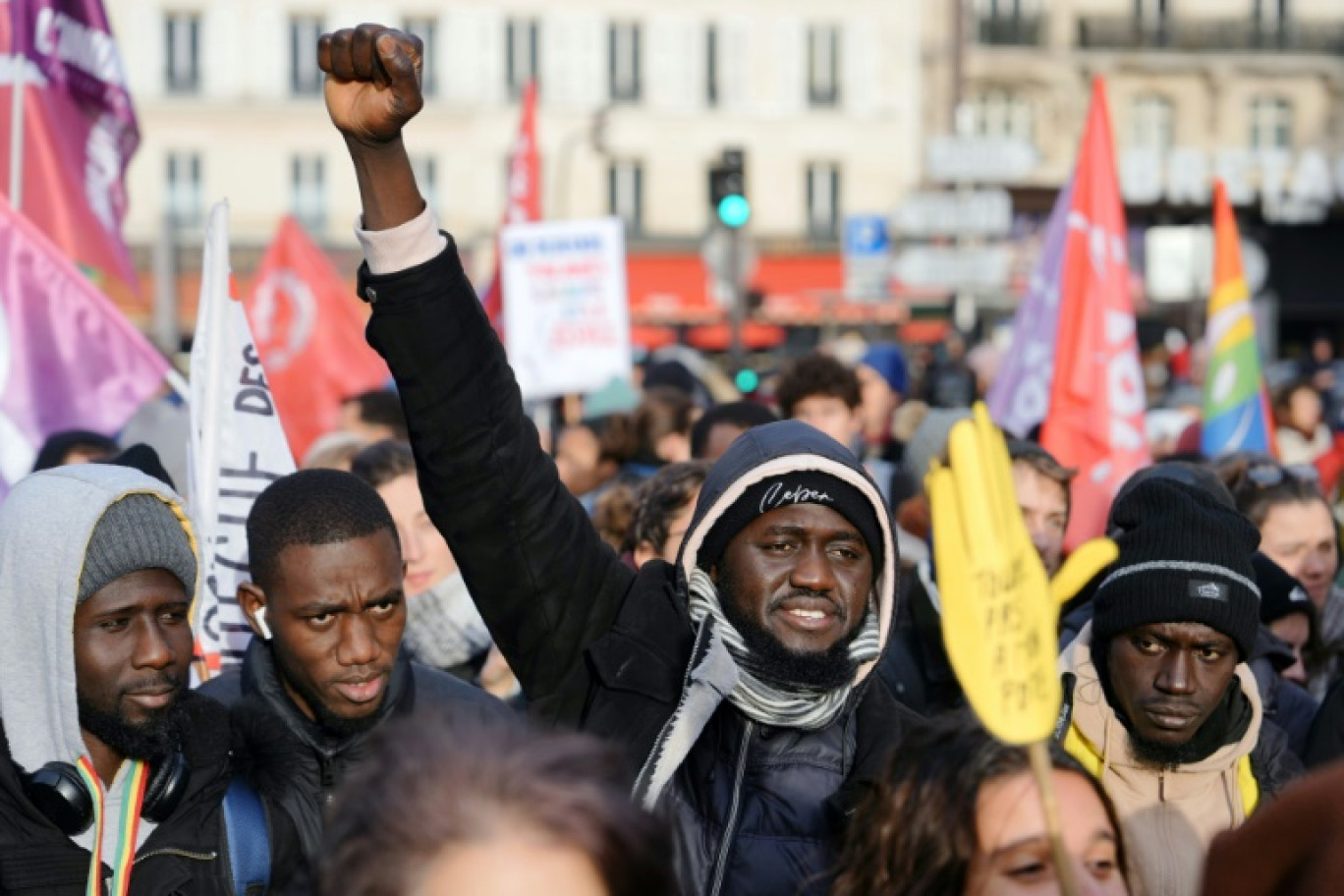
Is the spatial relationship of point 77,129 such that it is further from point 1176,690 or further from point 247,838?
point 1176,690

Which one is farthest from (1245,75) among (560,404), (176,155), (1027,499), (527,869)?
(527,869)

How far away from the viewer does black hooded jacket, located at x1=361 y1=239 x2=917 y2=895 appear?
303cm

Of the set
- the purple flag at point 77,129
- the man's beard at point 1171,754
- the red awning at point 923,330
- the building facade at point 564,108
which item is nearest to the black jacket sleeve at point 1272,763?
the man's beard at point 1171,754

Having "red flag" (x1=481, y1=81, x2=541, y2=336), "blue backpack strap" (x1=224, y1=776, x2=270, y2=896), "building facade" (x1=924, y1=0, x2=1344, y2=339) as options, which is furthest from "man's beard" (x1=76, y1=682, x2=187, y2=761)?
"building facade" (x1=924, y1=0, x2=1344, y2=339)

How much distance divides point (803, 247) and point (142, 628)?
1532 inches

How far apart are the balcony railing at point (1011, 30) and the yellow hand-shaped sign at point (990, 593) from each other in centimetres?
4360

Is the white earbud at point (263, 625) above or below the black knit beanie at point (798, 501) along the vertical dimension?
below

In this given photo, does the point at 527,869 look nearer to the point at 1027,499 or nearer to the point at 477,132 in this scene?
the point at 1027,499

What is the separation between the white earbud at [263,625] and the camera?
393 centimetres

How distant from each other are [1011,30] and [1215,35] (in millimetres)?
4715

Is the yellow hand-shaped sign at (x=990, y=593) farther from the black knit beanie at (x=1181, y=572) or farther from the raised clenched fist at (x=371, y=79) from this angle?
the black knit beanie at (x=1181, y=572)

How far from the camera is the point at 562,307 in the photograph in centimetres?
1090

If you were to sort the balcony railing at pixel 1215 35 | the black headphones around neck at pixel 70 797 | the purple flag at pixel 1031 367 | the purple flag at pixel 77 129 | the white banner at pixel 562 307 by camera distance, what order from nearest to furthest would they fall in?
the black headphones around neck at pixel 70 797
the purple flag at pixel 77 129
the purple flag at pixel 1031 367
the white banner at pixel 562 307
the balcony railing at pixel 1215 35

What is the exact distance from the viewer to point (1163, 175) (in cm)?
4259
